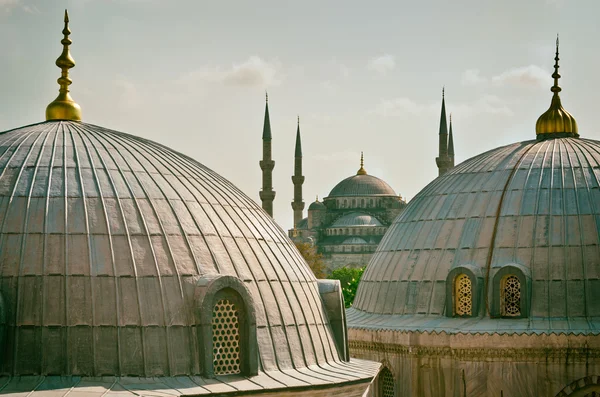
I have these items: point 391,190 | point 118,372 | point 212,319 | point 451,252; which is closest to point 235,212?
point 212,319

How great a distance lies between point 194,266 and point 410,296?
34.3ft

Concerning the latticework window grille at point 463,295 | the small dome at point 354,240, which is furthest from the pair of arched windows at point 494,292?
the small dome at point 354,240

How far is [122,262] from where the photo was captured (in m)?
15.4

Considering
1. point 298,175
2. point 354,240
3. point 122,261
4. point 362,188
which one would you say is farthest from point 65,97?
point 362,188

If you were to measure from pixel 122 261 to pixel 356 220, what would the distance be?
10366cm

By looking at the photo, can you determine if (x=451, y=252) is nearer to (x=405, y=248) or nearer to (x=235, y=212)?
(x=405, y=248)

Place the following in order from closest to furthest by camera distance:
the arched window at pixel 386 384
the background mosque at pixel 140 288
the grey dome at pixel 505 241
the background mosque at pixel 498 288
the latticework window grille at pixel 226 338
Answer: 1. the background mosque at pixel 140 288
2. the latticework window grille at pixel 226 338
3. the background mosque at pixel 498 288
4. the grey dome at pixel 505 241
5. the arched window at pixel 386 384

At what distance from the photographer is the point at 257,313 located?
16.2m

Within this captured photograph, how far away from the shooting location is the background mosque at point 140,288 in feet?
48.3

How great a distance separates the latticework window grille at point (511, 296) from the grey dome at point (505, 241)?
228 mm

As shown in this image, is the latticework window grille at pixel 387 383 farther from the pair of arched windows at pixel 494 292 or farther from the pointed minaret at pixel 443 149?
the pointed minaret at pixel 443 149

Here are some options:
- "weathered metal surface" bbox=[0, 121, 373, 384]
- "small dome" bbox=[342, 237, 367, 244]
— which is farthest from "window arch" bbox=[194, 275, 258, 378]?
"small dome" bbox=[342, 237, 367, 244]

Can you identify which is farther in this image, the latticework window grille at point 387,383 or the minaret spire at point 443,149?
the minaret spire at point 443,149

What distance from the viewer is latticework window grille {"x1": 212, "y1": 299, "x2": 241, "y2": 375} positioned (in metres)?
15.7
